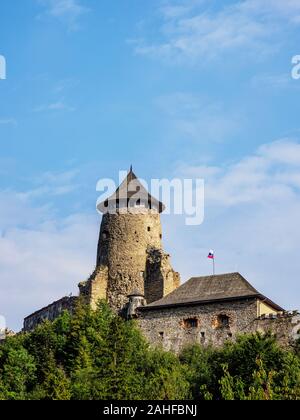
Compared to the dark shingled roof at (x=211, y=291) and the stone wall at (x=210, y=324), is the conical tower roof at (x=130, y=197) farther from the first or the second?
the stone wall at (x=210, y=324)

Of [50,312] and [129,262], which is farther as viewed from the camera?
[50,312]

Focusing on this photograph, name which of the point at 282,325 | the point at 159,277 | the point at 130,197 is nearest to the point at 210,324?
the point at 282,325

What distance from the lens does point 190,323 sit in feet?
176

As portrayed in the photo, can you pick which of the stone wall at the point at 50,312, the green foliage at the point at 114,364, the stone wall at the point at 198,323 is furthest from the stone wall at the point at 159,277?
the stone wall at the point at 50,312

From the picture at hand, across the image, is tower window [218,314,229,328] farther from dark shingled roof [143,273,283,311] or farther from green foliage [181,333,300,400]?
green foliage [181,333,300,400]

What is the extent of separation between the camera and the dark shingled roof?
5275 cm

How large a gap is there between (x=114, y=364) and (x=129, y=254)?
1957 cm

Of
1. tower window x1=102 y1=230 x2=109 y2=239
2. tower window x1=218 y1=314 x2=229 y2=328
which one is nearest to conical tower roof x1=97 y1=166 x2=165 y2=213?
tower window x1=102 y1=230 x2=109 y2=239

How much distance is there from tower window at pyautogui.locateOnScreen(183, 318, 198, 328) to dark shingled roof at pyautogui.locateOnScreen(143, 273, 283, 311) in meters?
1.08

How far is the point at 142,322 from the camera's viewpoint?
2189 inches

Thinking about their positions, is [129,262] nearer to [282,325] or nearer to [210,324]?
[210,324]
